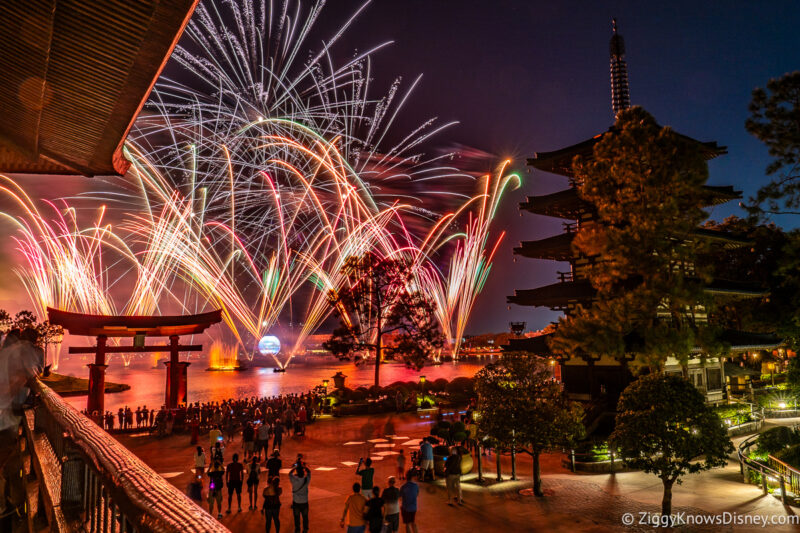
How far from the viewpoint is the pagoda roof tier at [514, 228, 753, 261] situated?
2434 cm

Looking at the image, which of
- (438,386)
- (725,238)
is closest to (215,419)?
(438,386)

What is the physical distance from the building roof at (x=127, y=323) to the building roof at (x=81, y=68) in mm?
23174

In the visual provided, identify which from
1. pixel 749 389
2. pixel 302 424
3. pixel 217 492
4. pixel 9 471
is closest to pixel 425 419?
pixel 302 424

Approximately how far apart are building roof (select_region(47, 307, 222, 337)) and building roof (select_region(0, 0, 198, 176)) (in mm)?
23174

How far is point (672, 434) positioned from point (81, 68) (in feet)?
44.7

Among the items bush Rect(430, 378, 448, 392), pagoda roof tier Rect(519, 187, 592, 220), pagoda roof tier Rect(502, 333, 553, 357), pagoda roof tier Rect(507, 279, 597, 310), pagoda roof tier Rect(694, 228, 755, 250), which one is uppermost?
pagoda roof tier Rect(519, 187, 592, 220)

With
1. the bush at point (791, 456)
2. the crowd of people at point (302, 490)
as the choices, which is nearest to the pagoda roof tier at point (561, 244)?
the bush at point (791, 456)

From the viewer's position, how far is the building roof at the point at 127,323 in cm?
2736

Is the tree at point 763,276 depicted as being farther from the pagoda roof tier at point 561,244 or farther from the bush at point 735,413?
the bush at point 735,413

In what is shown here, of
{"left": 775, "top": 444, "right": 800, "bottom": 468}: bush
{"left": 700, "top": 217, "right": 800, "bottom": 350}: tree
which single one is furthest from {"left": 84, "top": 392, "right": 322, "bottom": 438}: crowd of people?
{"left": 700, "top": 217, "right": 800, "bottom": 350}: tree

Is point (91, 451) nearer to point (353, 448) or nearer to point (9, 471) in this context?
point (9, 471)

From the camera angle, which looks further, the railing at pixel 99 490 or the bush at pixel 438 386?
the bush at pixel 438 386

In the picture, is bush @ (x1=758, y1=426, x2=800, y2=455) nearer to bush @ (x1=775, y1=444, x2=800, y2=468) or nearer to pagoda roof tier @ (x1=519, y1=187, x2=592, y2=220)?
bush @ (x1=775, y1=444, x2=800, y2=468)

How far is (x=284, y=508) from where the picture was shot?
512 inches
